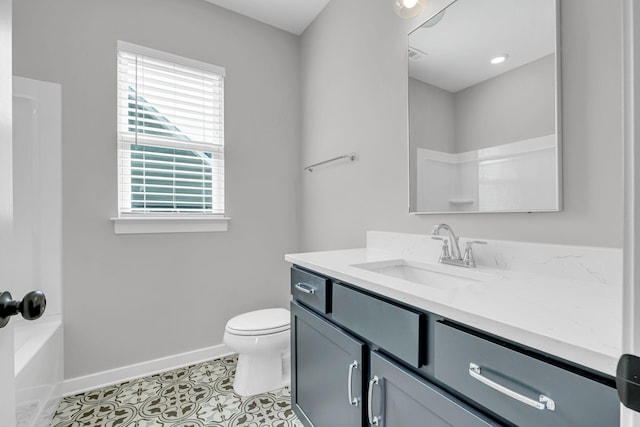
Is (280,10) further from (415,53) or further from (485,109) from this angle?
(485,109)

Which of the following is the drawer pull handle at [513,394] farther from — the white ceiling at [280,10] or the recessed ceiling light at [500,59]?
the white ceiling at [280,10]

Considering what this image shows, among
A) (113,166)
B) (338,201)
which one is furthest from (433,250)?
(113,166)

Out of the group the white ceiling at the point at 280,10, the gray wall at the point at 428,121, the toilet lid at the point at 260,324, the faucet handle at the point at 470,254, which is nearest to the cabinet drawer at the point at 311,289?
the toilet lid at the point at 260,324

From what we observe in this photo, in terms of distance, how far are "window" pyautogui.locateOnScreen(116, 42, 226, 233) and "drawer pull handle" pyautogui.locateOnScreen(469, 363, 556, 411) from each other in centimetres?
194

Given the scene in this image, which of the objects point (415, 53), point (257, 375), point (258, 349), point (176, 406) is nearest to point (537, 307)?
point (415, 53)

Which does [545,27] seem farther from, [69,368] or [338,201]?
[69,368]

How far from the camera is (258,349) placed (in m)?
1.73

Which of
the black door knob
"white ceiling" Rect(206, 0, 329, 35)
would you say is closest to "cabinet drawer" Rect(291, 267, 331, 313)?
the black door knob

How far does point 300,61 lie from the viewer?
2.58m

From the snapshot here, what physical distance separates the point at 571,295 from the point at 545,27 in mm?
914

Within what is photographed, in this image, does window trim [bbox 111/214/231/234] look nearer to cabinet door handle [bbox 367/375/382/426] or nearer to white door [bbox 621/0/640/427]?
cabinet door handle [bbox 367/375/382/426]

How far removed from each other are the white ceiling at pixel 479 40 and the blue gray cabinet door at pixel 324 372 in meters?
1.22

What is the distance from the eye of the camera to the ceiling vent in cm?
149

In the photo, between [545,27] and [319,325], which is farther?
[319,325]
